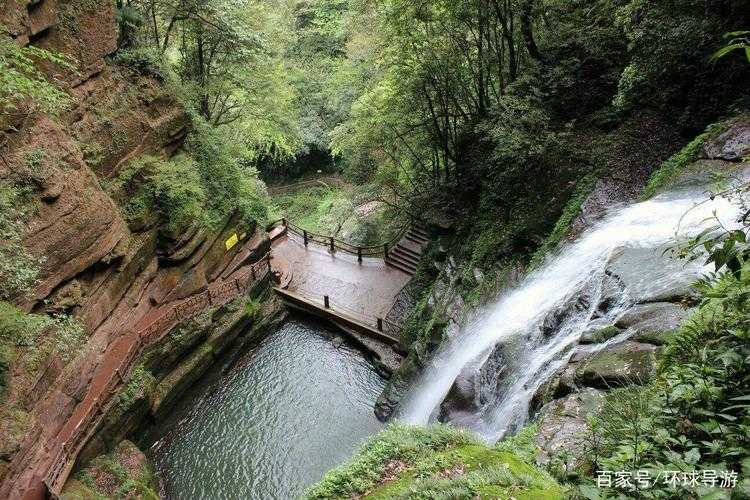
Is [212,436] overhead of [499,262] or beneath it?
beneath

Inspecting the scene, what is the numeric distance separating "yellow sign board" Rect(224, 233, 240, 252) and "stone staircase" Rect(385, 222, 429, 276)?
649 cm

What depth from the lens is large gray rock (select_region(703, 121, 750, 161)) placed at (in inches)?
331

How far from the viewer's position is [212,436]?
12.4m

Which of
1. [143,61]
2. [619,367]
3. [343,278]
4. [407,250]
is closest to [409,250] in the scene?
[407,250]

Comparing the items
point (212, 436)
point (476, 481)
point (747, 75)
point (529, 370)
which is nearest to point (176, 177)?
point (212, 436)

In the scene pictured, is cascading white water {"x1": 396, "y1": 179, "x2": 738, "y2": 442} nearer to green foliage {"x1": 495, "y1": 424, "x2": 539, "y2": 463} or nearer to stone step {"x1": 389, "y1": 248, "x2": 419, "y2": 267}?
green foliage {"x1": 495, "y1": 424, "x2": 539, "y2": 463}

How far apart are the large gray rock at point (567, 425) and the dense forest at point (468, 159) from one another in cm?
21

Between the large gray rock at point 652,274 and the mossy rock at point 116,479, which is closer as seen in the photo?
the large gray rock at point 652,274

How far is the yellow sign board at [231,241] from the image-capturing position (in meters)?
16.3

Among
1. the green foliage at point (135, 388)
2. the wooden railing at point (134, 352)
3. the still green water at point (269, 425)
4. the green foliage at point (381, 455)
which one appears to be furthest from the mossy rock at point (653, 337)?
the green foliage at point (135, 388)

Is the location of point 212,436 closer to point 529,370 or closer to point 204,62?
point 529,370

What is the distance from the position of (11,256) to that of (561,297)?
9869 millimetres

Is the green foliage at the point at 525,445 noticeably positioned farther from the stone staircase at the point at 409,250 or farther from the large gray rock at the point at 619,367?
the stone staircase at the point at 409,250

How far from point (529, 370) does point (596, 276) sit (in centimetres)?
198
